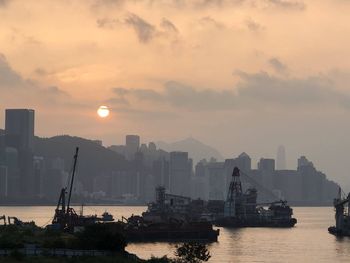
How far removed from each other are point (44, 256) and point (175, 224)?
80.1m

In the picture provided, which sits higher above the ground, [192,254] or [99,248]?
[99,248]

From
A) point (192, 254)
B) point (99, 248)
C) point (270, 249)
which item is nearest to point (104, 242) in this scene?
point (99, 248)

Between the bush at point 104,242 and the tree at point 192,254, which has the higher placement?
the bush at point 104,242

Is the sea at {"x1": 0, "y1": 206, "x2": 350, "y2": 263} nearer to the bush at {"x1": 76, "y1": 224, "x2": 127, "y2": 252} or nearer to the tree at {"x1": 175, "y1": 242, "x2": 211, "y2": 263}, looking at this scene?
the bush at {"x1": 76, "y1": 224, "x2": 127, "y2": 252}

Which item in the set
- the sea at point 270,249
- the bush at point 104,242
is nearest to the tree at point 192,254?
the bush at point 104,242

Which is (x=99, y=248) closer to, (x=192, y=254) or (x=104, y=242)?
(x=104, y=242)

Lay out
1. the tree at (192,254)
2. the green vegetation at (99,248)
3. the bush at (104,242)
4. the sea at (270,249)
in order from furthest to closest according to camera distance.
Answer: the sea at (270,249) → the bush at (104,242) → the tree at (192,254) → the green vegetation at (99,248)

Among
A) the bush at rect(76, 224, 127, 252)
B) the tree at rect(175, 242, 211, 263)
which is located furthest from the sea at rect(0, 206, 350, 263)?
the tree at rect(175, 242, 211, 263)

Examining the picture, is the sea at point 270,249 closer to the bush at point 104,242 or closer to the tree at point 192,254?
the bush at point 104,242

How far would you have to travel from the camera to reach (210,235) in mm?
143625

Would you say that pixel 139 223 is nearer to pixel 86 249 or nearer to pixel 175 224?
pixel 175 224

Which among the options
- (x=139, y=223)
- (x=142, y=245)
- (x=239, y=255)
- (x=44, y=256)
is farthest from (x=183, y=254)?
(x=139, y=223)

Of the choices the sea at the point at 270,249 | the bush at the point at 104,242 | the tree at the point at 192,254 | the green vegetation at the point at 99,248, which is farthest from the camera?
the sea at the point at 270,249

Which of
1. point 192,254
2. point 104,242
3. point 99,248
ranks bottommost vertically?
point 192,254
